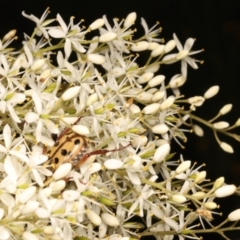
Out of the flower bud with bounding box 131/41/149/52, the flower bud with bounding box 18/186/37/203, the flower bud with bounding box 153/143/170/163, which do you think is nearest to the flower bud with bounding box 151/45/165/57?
the flower bud with bounding box 131/41/149/52

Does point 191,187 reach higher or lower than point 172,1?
lower

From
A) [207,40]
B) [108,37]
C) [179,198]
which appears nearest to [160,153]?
[179,198]

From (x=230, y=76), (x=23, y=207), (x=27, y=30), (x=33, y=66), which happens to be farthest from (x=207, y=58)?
(x=23, y=207)

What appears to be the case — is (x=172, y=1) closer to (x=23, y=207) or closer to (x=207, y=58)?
(x=207, y=58)

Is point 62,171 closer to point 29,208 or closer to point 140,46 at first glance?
point 29,208

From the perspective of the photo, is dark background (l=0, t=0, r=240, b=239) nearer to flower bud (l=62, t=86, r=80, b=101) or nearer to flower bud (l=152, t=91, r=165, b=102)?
flower bud (l=152, t=91, r=165, b=102)

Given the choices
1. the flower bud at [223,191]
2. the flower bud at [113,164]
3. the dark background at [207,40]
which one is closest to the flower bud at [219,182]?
the flower bud at [223,191]

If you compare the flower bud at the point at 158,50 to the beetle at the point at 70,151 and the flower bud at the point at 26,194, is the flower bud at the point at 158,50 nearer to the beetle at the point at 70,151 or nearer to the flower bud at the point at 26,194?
the beetle at the point at 70,151
